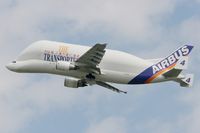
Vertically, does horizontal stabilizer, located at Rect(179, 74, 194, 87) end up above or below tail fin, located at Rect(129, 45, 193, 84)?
below

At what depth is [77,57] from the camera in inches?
4614

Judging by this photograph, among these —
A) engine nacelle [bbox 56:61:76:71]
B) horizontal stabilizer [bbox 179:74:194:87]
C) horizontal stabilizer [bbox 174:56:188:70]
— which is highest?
horizontal stabilizer [bbox 174:56:188:70]

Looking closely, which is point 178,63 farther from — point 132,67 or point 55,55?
point 55,55

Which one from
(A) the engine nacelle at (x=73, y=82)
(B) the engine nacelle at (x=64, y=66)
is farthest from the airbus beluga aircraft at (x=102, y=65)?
(A) the engine nacelle at (x=73, y=82)

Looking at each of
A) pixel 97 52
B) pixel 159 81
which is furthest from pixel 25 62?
pixel 159 81

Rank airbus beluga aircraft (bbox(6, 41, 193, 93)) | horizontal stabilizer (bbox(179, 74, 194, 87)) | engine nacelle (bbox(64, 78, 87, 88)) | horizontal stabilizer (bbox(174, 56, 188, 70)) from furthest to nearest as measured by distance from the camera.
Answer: engine nacelle (bbox(64, 78, 87, 88))
horizontal stabilizer (bbox(174, 56, 188, 70))
horizontal stabilizer (bbox(179, 74, 194, 87))
airbus beluga aircraft (bbox(6, 41, 193, 93))

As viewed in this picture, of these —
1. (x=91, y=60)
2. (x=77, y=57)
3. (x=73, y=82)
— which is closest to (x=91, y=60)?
(x=91, y=60)

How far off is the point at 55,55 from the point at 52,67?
209cm

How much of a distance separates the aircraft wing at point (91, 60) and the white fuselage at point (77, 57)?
1371 mm

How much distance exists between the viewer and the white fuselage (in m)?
117

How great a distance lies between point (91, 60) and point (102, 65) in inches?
137

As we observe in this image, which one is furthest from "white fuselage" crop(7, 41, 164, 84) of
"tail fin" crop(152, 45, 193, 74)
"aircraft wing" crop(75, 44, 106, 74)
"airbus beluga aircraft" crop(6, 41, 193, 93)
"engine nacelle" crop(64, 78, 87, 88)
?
"engine nacelle" crop(64, 78, 87, 88)

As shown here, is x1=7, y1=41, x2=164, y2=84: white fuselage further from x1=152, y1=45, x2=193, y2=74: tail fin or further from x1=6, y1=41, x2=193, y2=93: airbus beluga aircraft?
x1=152, y1=45, x2=193, y2=74: tail fin

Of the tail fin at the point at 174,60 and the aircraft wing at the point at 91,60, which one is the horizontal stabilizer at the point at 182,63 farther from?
the aircraft wing at the point at 91,60
